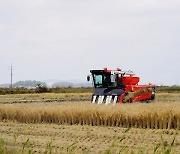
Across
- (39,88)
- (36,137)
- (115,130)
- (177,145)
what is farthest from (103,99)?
(39,88)

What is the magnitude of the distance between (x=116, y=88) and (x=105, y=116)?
24.9 ft

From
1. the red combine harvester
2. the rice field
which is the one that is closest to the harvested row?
the rice field

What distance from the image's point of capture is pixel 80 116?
48.5 feet

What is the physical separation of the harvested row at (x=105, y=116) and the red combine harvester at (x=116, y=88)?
213 inches

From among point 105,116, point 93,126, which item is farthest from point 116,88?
point 93,126

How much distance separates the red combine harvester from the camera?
20844 mm

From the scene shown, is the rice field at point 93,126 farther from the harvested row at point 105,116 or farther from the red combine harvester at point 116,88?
the red combine harvester at point 116,88

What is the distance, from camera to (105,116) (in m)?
14.0

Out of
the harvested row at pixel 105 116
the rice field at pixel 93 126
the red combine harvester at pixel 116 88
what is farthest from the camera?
the red combine harvester at pixel 116 88

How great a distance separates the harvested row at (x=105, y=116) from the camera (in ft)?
42.5

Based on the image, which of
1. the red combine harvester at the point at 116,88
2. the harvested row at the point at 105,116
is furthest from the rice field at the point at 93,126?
the red combine harvester at the point at 116,88

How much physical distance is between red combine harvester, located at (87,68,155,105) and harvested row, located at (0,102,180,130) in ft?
17.7

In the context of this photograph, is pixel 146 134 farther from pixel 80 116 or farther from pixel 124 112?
pixel 80 116

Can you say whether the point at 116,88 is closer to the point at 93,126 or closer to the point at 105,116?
the point at 105,116
